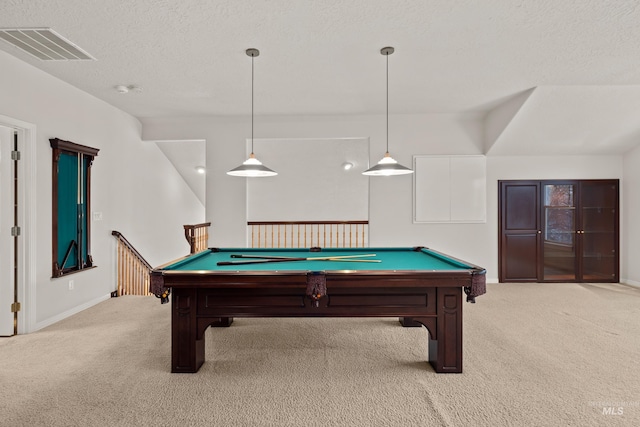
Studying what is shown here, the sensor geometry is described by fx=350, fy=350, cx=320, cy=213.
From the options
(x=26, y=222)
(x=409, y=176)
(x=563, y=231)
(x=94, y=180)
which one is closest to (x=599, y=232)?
(x=563, y=231)

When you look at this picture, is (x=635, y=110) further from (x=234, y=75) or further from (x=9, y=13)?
(x=9, y=13)

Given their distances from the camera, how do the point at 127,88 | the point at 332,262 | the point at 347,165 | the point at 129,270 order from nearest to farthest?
1. the point at 332,262
2. the point at 127,88
3. the point at 129,270
4. the point at 347,165

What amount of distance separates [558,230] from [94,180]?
7094mm

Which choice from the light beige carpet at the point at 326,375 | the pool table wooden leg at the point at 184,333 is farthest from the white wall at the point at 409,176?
the pool table wooden leg at the point at 184,333

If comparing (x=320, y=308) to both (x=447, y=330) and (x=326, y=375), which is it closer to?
(x=326, y=375)

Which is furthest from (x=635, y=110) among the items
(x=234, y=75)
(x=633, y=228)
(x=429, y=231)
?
(x=234, y=75)

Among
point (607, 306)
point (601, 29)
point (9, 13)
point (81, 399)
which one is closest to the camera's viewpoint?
point (81, 399)

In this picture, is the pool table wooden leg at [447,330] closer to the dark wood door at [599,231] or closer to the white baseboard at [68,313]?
the white baseboard at [68,313]

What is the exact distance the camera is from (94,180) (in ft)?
15.3

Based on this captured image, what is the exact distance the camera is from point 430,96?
4.77m

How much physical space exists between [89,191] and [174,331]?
284cm

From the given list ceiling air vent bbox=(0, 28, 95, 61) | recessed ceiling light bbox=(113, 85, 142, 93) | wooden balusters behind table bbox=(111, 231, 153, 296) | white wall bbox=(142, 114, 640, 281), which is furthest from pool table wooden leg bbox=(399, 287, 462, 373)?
wooden balusters behind table bbox=(111, 231, 153, 296)

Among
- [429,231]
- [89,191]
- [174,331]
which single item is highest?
[89,191]

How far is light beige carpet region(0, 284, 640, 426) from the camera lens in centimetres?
217
